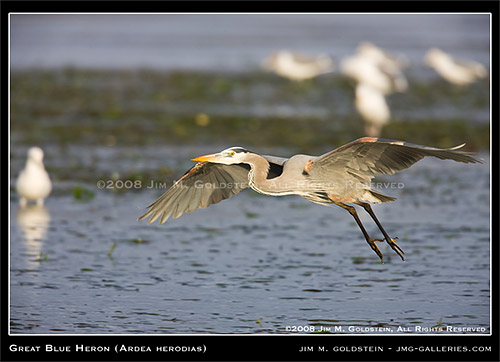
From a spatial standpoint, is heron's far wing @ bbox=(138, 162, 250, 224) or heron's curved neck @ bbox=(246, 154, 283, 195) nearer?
heron's curved neck @ bbox=(246, 154, 283, 195)

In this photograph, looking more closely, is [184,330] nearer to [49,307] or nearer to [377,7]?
[49,307]

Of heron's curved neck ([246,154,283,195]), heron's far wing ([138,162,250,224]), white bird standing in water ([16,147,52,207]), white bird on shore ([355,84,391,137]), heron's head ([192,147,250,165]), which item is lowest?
white bird on shore ([355,84,391,137])

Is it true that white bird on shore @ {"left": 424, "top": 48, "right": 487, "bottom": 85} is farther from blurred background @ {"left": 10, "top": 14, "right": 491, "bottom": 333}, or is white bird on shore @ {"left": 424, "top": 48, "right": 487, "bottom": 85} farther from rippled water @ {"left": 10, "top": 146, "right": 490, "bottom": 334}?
rippled water @ {"left": 10, "top": 146, "right": 490, "bottom": 334}

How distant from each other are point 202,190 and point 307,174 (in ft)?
3.88

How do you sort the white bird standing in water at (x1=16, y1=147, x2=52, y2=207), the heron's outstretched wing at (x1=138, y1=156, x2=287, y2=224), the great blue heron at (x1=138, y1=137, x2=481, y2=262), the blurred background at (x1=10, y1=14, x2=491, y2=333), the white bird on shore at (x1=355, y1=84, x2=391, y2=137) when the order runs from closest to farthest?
the great blue heron at (x1=138, y1=137, x2=481, y2=262) → the blurred background at (x1=10, y1=14, x2=491, y2=333) → the heron's outstretched wing at (x1=138, y1=156, x2=287, y2=224) → the white bird standing in water at (x1=16, y1=147, x2=52, y2=207) → the white bird on shore at (x1=355, y1=84, x2=391, y2=137)

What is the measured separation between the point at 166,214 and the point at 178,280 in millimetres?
606

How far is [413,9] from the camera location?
761 cm

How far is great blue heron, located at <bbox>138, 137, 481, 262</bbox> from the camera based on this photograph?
6.32 meters

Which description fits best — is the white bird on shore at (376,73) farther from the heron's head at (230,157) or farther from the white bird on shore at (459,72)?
the heron's head at (230,157)

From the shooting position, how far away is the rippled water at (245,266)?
6.69 meters

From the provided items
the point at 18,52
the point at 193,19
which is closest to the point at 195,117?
the point at 18,52

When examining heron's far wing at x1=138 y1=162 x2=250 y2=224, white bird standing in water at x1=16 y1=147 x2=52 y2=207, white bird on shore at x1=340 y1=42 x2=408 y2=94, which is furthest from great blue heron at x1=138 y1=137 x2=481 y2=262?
white bird on shore at x1=340 y1=42 x2=408 y2=94

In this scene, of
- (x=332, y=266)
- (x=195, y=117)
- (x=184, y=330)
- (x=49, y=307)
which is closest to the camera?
(x=184, y=330)

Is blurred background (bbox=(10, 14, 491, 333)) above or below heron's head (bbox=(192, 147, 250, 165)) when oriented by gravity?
below
